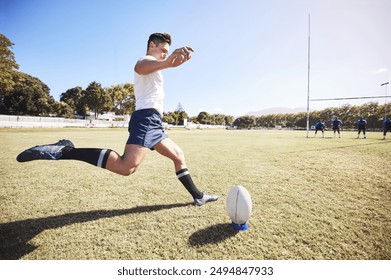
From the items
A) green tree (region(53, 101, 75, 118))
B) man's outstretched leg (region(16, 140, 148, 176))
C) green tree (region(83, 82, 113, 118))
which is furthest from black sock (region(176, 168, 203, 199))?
green tree (region(53, 101, 75, 118))

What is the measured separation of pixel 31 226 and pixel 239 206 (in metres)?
2.72

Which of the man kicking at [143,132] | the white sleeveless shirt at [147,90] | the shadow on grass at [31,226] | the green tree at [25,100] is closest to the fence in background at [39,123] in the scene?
the green tree at [25,100]

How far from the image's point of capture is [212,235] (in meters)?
2.50

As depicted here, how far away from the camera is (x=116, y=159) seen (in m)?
2.57

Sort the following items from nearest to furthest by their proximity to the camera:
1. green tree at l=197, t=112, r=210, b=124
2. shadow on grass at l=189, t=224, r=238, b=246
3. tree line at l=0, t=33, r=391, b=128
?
shadow on grass at l=189, t=224, r=238, b=246 < tree line at l=0, t=33, r=391, b=128 < green tree at l=197, t=112, r=210, b=124

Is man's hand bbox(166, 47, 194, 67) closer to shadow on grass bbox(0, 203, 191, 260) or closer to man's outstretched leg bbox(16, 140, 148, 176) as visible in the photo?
man's outstretched leg bbox(16, 140, 148, 176)

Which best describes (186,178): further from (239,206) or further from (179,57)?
(179,57)

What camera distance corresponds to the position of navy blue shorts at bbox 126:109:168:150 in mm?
2707

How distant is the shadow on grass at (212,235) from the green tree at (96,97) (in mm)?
68826

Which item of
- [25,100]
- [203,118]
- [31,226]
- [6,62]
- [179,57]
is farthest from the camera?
[203,118]

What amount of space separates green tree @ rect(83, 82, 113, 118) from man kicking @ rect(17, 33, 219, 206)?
222 ft

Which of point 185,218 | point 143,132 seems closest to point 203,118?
point 185,218
